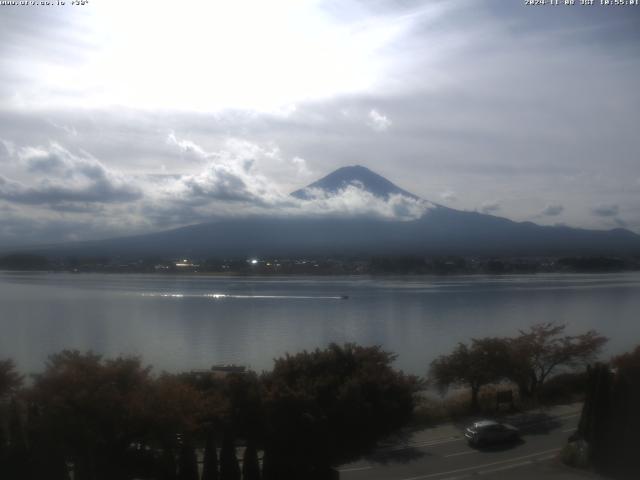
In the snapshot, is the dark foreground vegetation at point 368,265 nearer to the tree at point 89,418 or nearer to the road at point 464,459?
the road at point 464,459

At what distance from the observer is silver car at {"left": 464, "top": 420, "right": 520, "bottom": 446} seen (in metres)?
7.58

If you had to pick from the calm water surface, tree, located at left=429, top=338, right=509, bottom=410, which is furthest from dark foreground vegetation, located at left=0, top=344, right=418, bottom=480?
the calm water surface

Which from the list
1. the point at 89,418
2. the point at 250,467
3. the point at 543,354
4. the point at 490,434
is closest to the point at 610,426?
the point at 490,434

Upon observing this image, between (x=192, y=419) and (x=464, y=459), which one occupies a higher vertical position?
(x=192, y=419)

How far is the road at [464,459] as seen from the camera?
651 cm

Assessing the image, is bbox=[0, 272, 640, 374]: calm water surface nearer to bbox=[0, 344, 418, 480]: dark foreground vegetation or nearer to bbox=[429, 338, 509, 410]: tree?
bbox=[429, 338, 509, 410]: tree

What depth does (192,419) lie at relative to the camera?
591 centimetres

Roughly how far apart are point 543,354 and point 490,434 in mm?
5011

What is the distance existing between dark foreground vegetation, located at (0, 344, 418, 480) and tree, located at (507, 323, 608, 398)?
458 centimetres

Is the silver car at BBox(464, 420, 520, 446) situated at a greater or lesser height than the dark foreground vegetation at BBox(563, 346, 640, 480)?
lesser

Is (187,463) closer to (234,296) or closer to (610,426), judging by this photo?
(610,426)

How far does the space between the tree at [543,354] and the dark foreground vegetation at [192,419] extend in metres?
4.58

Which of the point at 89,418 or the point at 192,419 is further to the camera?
the point at 192,419

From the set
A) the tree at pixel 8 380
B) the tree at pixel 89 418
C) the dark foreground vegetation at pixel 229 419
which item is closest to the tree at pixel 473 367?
the dark foreground vegetation at pixel 229 419
